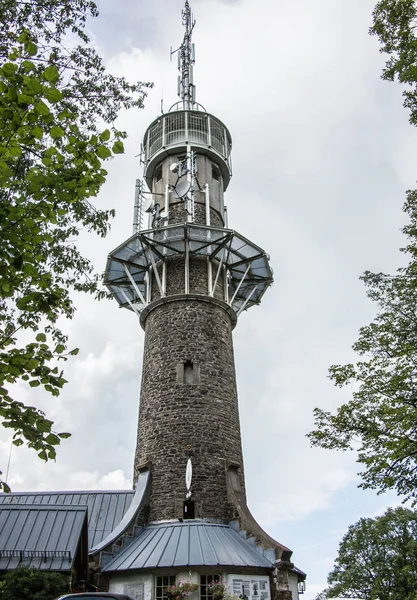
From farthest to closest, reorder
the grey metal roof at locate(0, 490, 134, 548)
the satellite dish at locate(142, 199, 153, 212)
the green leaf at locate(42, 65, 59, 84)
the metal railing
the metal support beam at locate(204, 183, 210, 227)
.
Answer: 1. the metal railing
2. the satellite dish at locate(142, 199, 153, 212)
3. the metal support beam at locate(204, 183, 210, 227)
4. the grey metal roof at locate(0, 490, 134, 548)
5. the green leaf at locate(42, 65, 59, 84)

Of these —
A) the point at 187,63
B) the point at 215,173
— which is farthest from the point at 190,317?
the point at 187,63

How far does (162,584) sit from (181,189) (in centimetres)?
1353

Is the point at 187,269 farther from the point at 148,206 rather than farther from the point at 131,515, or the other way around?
the point at 131,515

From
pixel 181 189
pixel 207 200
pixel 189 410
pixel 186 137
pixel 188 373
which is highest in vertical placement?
pixel 186 137

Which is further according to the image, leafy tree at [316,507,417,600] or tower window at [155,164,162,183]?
leafy tree at [316,507,417,600]

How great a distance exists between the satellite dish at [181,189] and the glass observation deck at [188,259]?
1987 millimetres

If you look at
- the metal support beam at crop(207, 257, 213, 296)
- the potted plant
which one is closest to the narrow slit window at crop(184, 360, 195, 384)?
the metal support beam at crop(207, 257, 213, 296)

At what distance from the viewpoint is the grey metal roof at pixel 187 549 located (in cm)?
1348

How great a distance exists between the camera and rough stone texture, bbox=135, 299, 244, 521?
16.0 metres

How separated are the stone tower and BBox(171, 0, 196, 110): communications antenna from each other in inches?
23.4

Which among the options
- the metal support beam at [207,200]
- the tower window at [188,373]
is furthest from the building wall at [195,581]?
the metal support beam at [207,200]

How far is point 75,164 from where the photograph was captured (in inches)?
259

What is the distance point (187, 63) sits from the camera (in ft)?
91.4

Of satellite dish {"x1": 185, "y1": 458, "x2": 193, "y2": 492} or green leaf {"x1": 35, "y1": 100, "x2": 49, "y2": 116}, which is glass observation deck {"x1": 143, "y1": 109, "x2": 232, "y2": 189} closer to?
satellite dish {"x1": 185, "y1": 458, "x2": 193, "y2": 492}
